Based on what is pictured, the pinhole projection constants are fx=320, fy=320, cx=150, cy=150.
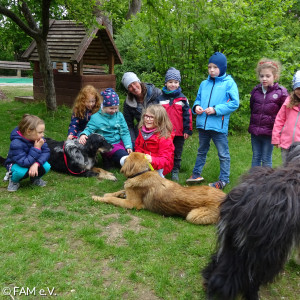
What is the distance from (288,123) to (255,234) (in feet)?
10.2

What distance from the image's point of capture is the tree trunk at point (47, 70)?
10016 mm

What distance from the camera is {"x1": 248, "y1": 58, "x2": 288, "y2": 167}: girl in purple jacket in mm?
5227

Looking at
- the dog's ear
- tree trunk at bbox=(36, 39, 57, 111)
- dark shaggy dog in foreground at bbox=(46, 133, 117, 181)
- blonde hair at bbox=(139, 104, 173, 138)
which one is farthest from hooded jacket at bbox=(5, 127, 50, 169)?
tree trunk at bbox=(36, 39, 57, 111)

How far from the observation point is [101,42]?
39.5ft

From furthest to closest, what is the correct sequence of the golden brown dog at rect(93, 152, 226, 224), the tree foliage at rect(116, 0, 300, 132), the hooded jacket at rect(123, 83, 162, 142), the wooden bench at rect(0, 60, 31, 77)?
the wooden bench at rect(0, 60, 31, 77)
the tree foliage at rect(116, 0, 300, 132)
the hooded jacket at rect(123, 83, 162, 142)
the golden brown dog at rect(93, 152, 226, 224)

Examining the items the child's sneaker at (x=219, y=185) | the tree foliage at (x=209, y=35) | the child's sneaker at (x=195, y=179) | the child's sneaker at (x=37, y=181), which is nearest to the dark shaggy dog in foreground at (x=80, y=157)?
the child's sneaker at (x=37, y=181)

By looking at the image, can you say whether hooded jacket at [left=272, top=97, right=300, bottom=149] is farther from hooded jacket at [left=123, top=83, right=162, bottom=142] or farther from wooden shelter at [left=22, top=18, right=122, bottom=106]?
wooden shelter at [left=22, top=18, right=122, bottom=106]

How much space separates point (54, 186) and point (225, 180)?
9.99ft

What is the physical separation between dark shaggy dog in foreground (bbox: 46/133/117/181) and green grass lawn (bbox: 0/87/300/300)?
2.11ft

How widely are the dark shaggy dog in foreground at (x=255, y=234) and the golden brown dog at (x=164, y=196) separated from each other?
5.80 ft

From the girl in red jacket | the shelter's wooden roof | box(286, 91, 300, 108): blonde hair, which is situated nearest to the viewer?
box(286, 91, 300, 108): blonde hair

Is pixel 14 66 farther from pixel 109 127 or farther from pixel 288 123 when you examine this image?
pixel 288 123

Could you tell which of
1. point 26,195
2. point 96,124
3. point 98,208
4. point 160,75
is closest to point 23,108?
point 160,75

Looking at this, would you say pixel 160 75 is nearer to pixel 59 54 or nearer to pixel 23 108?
pixel 59 54
